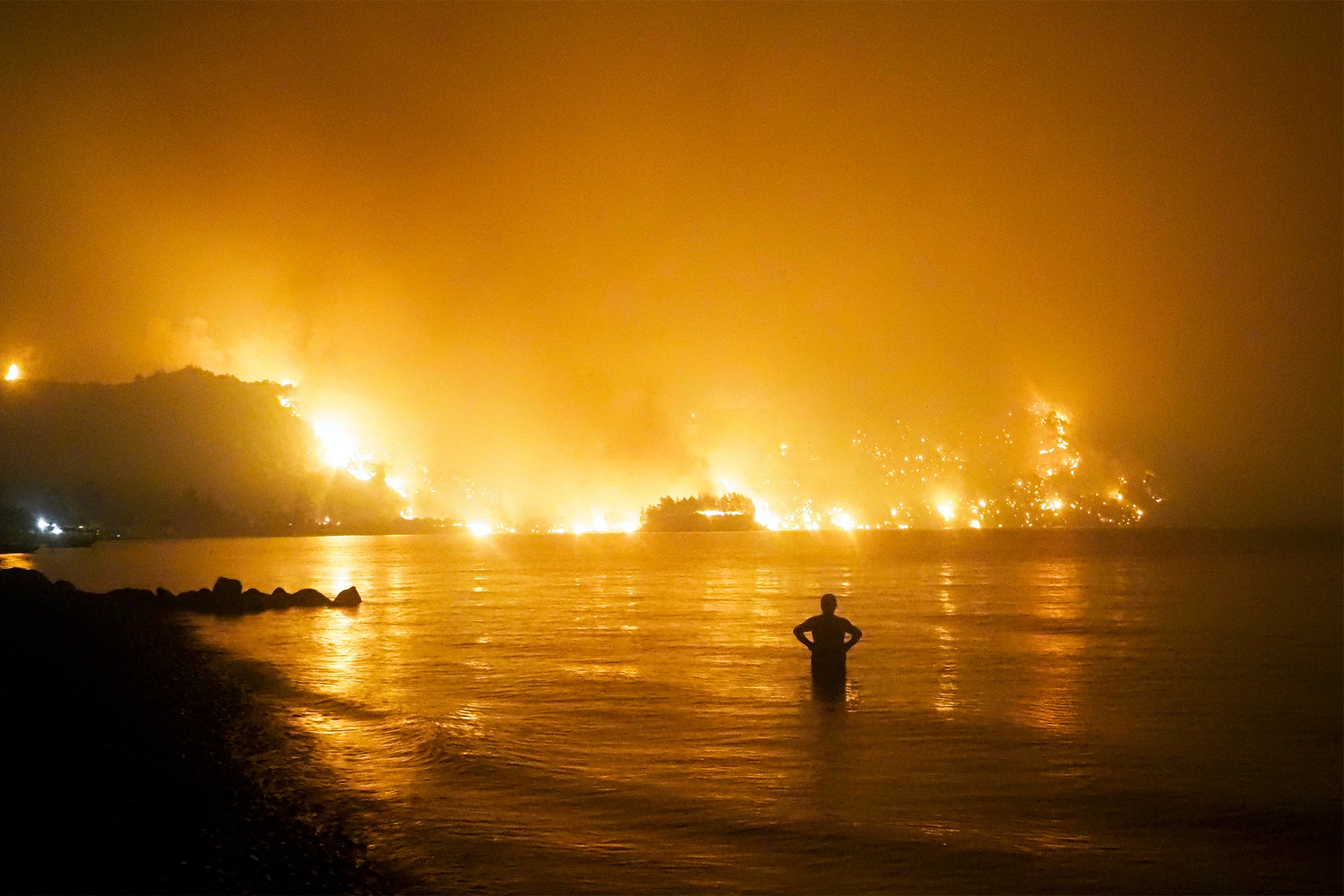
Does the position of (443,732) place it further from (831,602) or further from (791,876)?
(791,876)

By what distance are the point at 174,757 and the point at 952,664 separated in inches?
812

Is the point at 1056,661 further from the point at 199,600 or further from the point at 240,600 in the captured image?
the point at 199,600

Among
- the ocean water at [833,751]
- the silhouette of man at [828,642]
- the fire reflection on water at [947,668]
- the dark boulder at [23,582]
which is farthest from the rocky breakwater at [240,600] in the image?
the silhouette of man at [828,642]

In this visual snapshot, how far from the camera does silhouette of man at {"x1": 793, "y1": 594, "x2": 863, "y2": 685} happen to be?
20484 mm

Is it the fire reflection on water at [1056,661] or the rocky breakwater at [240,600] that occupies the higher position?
the rocky breakwater at [240,600]

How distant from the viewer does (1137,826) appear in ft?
42.3

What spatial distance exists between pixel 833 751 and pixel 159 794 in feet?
33.7

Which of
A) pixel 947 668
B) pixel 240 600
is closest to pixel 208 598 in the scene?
pixel 240 600

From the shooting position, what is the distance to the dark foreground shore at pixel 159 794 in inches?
389

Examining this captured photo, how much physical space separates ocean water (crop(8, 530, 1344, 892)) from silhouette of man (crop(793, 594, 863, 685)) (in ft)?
2.24

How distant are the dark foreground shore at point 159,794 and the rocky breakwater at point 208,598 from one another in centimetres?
2530

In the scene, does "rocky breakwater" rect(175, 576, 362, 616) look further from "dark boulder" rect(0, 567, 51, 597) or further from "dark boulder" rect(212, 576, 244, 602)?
"dark boulder" rect(0, 567, 51, 597)

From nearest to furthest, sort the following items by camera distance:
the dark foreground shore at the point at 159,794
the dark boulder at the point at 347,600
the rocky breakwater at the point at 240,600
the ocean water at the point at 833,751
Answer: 1. the dark foreground shore at the point at 159,794
2. the ocean water at the point at 833,751
3. the rocky breakwater at the point at 240,600
4. the dark boulder at the point at 347,600

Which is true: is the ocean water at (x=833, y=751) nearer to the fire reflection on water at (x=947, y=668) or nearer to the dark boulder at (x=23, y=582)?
the fire reflection on water at (x=947, y=668)
